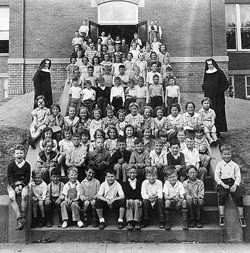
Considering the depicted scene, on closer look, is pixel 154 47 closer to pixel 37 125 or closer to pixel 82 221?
pixel 37 125

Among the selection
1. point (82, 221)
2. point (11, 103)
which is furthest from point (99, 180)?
point (11, 103)

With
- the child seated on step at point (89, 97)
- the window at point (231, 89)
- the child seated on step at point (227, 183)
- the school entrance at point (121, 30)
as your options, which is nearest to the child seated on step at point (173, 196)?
the child seated on step at point (227, 183)

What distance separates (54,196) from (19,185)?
25.3 inches

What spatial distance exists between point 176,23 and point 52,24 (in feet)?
17.4

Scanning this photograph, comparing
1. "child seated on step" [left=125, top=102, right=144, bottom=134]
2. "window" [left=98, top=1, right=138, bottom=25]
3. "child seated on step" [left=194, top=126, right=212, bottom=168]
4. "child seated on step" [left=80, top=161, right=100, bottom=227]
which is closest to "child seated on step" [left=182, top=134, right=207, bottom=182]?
"child seated on step" [left=194, top=126, right=212, bottom=168]

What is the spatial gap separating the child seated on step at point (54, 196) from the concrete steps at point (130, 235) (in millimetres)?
228

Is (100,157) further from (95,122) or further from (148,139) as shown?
(95,122)

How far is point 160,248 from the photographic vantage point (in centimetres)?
611

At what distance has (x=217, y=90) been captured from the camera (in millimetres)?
9500

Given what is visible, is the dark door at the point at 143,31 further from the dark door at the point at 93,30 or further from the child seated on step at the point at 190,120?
the child seated on step at the point at 190,120

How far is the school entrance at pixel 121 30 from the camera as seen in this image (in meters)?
16.7

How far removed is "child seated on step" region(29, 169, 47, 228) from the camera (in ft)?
21.9

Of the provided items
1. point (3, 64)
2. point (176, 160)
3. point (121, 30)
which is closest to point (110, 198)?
point (176, 160)

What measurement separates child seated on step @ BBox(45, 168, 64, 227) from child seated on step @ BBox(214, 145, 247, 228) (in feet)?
8.89
